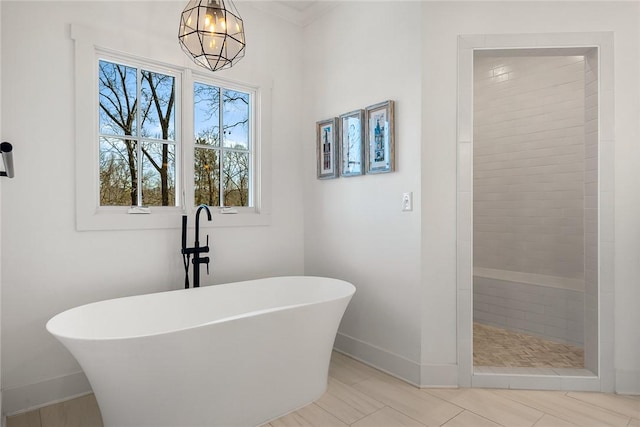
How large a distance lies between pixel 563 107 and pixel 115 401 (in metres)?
3.85

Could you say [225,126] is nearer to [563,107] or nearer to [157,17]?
[157,17]

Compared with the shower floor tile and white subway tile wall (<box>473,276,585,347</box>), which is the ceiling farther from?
the shower floor tile

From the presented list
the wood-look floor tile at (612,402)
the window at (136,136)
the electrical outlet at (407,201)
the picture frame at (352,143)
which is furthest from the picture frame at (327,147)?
the wood-look floor tile at (612,402)

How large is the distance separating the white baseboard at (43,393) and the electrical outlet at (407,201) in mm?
2251

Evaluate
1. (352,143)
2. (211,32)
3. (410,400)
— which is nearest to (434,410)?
(410,400)

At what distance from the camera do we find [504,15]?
241cm

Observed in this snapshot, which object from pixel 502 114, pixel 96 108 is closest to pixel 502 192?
pixel 502 114

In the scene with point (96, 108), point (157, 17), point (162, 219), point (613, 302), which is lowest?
point (613, 302)

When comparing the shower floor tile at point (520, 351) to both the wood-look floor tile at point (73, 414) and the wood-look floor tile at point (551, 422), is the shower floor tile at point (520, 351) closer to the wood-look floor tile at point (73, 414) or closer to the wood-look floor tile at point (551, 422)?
the wood-look floor tile at point (551, 422)

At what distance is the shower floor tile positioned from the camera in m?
2.72

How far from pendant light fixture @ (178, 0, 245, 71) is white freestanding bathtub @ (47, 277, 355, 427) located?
4.36 feet

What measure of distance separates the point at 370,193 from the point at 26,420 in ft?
7.96

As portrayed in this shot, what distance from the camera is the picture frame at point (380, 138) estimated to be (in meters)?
2.66

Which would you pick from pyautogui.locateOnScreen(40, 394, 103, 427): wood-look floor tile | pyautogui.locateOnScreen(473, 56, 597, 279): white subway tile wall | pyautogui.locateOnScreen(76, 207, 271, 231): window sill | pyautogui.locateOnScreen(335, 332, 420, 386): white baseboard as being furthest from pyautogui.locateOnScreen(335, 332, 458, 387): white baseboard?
pyautogui.locateOnScreen(40, 394, 103, 427): wood-look floor tile
